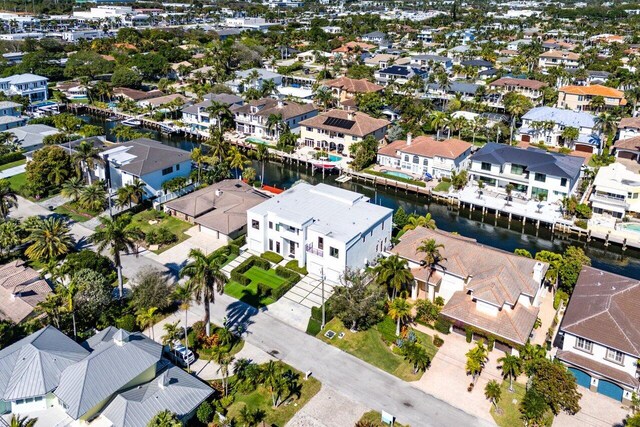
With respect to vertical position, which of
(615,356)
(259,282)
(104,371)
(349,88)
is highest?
(349,88)

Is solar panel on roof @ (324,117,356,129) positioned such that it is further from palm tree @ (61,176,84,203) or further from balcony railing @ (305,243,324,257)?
palm tree @ (61,176,84,203)

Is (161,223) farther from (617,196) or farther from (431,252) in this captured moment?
(617,196)

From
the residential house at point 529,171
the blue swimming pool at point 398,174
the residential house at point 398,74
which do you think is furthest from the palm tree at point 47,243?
the residential house at point 398,74

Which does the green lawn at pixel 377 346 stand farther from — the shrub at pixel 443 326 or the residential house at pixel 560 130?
the residential house at pixel 560 130

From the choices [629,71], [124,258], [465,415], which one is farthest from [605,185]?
[629,71]

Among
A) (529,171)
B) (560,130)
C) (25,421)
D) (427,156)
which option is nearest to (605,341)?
(529,171)

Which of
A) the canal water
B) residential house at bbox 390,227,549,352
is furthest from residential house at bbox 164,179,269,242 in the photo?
residential house at bbox 390,227,549,352
